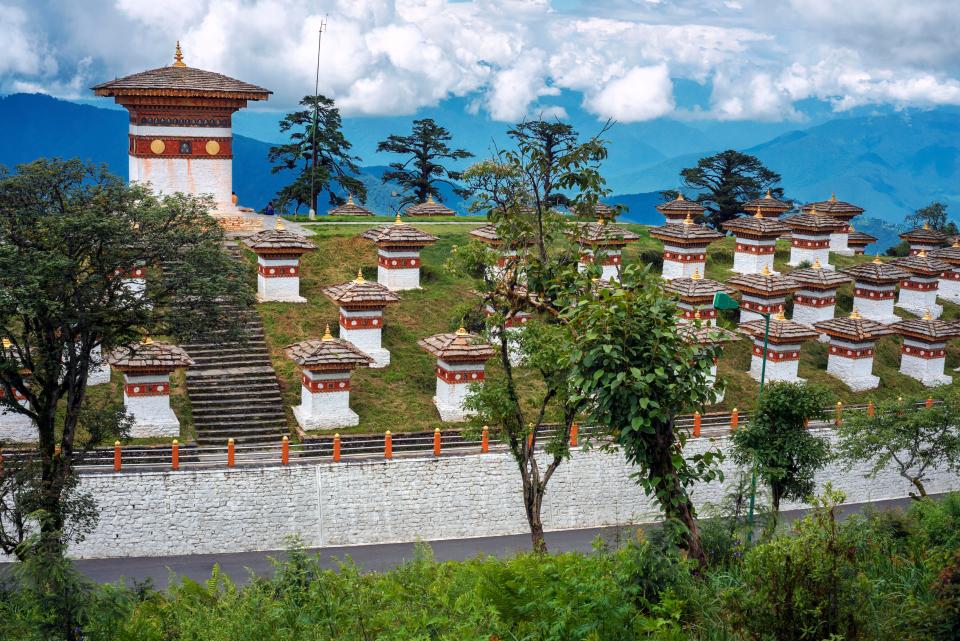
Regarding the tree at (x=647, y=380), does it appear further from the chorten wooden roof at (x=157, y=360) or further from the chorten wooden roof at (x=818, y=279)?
the chorten wooden roof at (x=818, y=279)

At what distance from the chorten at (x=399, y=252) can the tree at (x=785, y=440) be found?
10988 millimetres

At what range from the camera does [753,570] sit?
34.6 feet

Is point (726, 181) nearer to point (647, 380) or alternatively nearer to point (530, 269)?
point (530, 269)

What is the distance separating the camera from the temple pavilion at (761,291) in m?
30.3

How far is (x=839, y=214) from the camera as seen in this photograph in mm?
40281

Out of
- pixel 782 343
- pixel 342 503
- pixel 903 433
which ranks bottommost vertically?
pixel 342 503

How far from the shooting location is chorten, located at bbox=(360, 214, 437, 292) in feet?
93.4

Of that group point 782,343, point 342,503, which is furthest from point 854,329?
point 342,503

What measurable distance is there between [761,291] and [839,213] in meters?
12.2

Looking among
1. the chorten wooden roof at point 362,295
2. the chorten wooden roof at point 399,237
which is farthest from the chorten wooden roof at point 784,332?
the chorten wooden roof at point 362,295

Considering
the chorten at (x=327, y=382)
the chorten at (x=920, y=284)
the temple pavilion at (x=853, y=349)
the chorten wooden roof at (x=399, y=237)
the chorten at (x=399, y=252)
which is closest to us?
the chorten at (x=327, y=382)

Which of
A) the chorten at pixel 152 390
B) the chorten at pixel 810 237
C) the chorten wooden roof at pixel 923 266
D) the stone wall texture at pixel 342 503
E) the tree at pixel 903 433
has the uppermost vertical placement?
the chorten at pixel 810 237

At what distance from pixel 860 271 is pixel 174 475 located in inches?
918

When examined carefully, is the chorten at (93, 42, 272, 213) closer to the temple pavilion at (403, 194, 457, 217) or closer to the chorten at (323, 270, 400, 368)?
the chorten at (323, 270, 400, 368)
